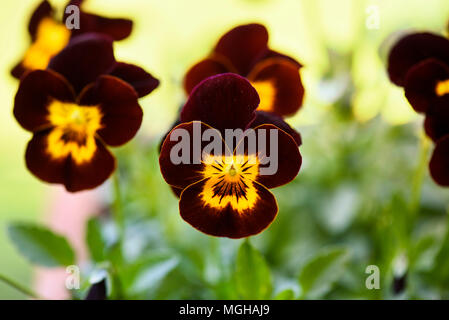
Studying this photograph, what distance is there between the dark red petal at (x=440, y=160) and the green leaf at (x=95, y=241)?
0.47 m

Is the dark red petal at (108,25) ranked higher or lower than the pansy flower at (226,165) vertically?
higher

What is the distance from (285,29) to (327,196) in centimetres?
109

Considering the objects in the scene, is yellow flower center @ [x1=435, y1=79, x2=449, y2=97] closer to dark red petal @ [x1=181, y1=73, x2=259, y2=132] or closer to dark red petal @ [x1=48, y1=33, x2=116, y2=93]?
dark red petal @ [x1=181, y1=73, x2=259, y2=132]

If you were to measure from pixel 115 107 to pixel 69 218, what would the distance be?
807 millimetres

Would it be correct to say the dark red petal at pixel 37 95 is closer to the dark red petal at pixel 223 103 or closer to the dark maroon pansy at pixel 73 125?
the dark maroon pansy at pixel 73 125

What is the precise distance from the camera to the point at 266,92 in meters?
0.76

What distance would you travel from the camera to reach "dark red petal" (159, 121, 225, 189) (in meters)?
0.57

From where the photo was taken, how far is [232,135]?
1.98 ft

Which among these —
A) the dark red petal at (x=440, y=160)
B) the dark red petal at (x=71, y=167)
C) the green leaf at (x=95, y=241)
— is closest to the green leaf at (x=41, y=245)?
the green leaf at (x=95, y=241)

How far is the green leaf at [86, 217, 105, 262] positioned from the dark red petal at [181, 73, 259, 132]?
29 cm

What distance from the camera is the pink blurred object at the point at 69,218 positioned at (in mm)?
1203

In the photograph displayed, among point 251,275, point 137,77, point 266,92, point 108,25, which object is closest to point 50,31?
point 108,25

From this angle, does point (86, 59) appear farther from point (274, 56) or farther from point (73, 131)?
point (274, 56)

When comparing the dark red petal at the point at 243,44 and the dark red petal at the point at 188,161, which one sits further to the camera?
the dark red petal at the point at 243,44
